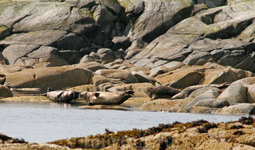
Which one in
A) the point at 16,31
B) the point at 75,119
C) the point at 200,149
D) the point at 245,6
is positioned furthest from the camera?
the point at 245,6

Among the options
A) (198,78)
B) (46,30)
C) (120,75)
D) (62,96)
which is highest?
(46,30)

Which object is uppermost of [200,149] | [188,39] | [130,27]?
[130,27]

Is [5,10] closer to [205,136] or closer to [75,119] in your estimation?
[75,119]

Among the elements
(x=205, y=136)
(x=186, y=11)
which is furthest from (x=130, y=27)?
(x=205, y=136)

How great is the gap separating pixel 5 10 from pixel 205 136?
53.1 m

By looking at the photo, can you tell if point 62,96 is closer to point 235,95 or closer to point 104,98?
point 104,98

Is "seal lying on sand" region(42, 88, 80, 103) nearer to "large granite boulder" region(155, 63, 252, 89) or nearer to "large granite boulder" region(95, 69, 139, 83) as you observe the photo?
"large granite boulder" region(95, 69, 139, 83)

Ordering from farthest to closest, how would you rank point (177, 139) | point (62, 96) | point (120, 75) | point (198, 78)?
point (198, 78), point (120, 75), point (62, 96), point (177, 139)

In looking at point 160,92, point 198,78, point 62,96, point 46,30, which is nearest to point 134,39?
point 46,30

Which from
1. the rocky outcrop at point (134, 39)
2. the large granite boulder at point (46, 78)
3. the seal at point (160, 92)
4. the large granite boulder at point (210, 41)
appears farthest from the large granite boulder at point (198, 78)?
the large granite boulder at point (210, 41)

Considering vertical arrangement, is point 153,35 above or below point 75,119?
above

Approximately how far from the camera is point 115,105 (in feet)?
55.5

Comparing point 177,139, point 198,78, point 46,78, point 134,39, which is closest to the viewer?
point 177,139

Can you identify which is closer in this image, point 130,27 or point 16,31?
point 16,31
